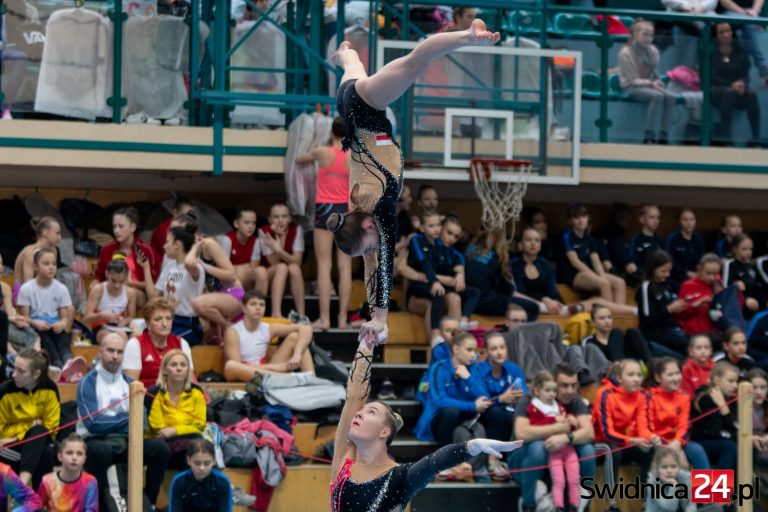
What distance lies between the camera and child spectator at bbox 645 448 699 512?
30.6ft

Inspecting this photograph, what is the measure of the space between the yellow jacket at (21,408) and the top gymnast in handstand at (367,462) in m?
3.12

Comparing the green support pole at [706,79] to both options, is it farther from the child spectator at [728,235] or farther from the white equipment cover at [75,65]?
the white equipment cover at [75,65]

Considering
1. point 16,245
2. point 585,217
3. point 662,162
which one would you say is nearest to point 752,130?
point 662,162

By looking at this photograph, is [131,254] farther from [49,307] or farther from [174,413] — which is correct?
[174,413]

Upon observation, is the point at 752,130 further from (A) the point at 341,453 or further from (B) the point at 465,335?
(A) the point at 341,453

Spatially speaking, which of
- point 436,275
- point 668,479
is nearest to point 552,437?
point 668,479

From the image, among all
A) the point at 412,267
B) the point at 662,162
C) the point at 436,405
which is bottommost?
the point at 436,405

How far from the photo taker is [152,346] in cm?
938

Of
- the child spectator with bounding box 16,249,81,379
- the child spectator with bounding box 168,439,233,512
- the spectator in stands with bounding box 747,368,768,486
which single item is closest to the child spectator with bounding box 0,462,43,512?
the child spectator with bounding box 168,439,233,512

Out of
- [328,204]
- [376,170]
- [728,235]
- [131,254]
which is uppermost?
[376,170]

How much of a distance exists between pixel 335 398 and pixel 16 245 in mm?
3179

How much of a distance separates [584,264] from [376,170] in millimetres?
6158

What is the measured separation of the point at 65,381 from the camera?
9.54 m

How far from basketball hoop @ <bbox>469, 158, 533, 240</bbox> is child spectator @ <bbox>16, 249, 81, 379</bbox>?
3.31m
